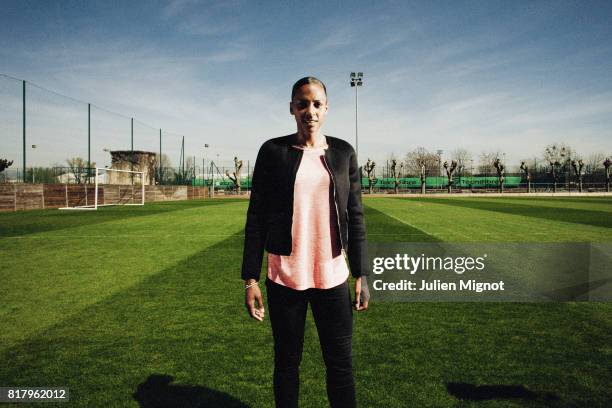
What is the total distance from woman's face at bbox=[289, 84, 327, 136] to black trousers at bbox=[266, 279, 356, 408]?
788 millimetres

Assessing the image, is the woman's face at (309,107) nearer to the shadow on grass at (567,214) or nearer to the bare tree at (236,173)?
the shadow on grass at (567,214)

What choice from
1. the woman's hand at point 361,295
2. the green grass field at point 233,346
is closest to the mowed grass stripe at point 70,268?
the green grass field at point 233,346

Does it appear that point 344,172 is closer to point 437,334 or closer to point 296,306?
point 296,306

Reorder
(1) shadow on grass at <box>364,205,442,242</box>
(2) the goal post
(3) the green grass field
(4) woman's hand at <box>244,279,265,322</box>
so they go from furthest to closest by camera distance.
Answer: (2) the goal post < (1) shadow on grass at <box>364,205,442,242</box> < (3) the green grass field < (4) woman's hand at <box>244,279,265,322</box>

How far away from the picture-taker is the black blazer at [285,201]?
6.25ft

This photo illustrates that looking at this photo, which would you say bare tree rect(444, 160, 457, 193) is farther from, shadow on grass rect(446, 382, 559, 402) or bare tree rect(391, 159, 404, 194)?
shadow on grass rect(446, 382, 559, 402)

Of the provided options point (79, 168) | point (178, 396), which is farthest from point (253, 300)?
point (79, 168)

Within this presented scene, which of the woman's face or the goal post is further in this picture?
the goal post

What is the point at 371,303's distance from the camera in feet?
16.1

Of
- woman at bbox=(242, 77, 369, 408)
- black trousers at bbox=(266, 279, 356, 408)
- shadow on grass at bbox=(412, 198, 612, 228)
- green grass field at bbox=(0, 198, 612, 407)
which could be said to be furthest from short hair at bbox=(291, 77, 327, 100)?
shadow on grass at bbox=(412, 198, 612, 228)

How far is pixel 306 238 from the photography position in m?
1.90

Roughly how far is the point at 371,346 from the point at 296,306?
193 centimetres

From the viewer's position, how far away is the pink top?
1.89m

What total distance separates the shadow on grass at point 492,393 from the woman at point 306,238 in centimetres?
124
